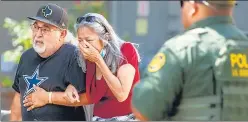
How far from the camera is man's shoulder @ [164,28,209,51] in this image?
10.8 feet

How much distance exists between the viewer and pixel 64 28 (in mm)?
4375

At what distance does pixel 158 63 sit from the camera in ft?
10.7

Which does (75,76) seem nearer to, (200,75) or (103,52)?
(103,52)

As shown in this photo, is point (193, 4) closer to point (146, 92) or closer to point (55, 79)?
point (146, 92)

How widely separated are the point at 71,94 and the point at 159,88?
1.11m

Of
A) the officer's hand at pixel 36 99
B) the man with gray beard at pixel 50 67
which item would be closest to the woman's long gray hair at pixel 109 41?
the man with gray beard at pixel 50 67

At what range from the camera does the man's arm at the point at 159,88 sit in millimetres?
3230

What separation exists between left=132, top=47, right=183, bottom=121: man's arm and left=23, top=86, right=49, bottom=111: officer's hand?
109 cm

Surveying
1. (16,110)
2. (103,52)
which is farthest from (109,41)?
(16,110)

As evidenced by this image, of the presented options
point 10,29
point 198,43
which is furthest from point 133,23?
point 198,43

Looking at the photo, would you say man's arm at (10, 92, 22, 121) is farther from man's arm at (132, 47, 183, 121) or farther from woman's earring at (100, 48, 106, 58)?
man's arm at (132, 47, 183, 121)

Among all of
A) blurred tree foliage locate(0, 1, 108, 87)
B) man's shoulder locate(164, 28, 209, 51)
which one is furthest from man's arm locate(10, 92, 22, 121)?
man's shoulder locate(164, 28, 209, 51)

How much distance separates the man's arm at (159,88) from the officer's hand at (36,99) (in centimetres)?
109

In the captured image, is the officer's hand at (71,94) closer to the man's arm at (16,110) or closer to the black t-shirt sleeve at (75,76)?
the black t-shirt sleeve at (75,76)
